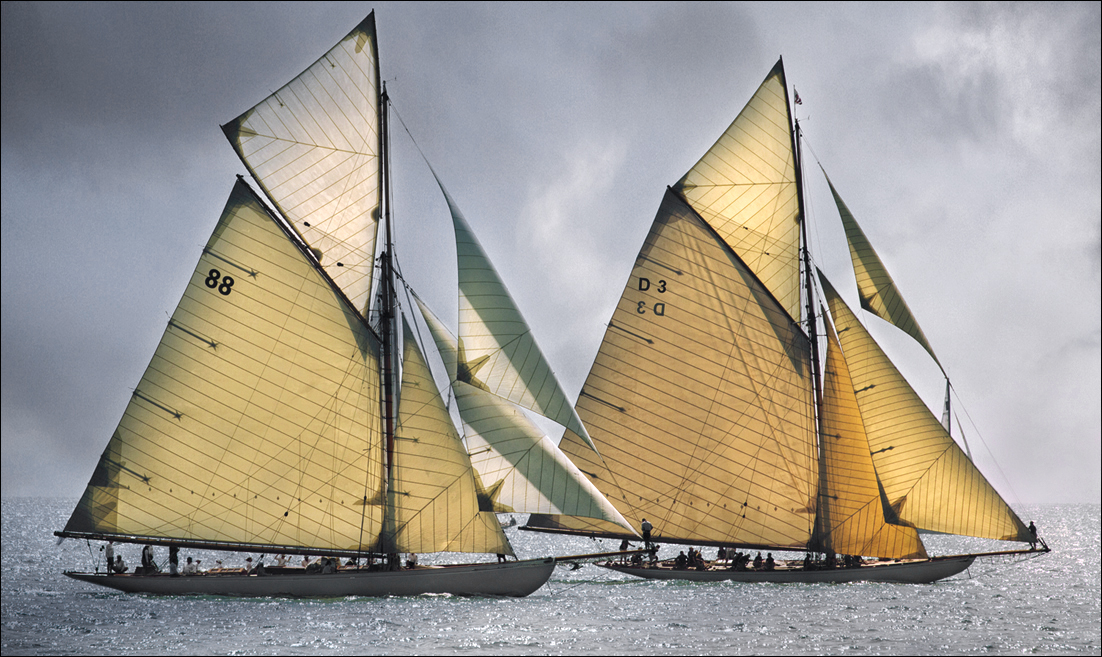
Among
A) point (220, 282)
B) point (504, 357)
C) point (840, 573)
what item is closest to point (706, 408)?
point (840, 573)

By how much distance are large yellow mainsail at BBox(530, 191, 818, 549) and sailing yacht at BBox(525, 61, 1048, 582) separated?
0.19 feet

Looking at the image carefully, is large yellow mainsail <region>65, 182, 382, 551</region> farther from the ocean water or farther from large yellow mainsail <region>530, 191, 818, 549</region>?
large yellow mainsail <region>530, 191, 818, 549</region>

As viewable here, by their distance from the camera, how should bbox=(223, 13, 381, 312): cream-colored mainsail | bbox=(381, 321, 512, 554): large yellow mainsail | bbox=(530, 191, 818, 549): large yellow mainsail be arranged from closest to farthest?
1. bbox=(381, 321, 512, 554): large yellow mainsail
2. bbox=(223, 13, 381, 312): cream-colored mainsail
3. bbox=(530, 191, 818, 549): large yellow mainsail

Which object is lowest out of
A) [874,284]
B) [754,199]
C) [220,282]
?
[220,282]

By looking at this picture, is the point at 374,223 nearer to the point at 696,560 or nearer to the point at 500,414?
the point at 500,414

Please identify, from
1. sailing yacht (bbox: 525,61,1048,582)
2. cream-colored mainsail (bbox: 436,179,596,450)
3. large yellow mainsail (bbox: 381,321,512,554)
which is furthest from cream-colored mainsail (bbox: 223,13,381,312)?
sailing yacht (bbox: 525,61,1048,582)

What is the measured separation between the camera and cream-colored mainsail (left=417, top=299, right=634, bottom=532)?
36938 mm

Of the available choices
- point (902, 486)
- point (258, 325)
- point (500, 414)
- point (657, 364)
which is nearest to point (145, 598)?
point (258, 325)

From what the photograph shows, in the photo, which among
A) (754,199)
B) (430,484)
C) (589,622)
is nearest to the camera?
(589,622)

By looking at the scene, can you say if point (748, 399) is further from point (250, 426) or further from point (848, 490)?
point (250, 426)

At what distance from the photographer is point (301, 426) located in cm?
3891

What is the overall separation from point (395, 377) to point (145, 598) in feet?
39.3

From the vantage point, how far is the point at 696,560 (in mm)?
46188

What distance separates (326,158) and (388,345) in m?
7.13
